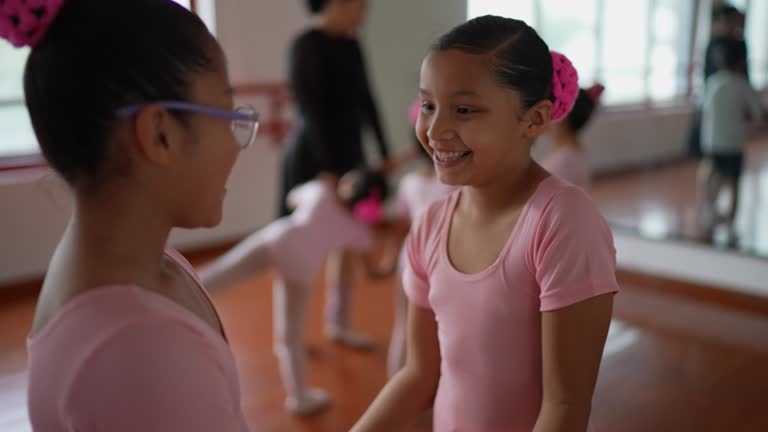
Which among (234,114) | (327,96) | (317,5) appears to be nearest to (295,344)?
(327,96)

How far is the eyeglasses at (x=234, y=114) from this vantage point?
1.86 feet

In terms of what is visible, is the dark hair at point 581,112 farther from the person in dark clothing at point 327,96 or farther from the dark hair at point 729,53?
the dark hair at point 729,53

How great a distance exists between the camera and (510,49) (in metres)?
0.75

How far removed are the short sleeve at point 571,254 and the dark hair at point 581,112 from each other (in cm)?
45

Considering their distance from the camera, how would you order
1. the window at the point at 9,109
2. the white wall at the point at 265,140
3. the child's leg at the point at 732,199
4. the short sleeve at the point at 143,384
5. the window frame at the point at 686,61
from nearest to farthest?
the short sleeve at the point at 143,384
the white wall at the point at 265,140
the window at the point at 9,109
the window frame at the point at 686,61
the child's leg at the point at 732,199

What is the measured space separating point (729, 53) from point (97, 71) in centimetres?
285

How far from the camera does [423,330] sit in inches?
35.4

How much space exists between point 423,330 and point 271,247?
1.28m

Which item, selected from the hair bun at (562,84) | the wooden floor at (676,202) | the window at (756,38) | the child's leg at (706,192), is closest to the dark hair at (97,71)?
the hair bun at (562,84)

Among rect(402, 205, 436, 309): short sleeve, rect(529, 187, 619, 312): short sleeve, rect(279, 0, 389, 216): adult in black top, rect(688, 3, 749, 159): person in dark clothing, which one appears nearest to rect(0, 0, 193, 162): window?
rect(279, 0, 389, 216): adult in black top

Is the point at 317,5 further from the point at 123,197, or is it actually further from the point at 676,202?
the point at 676,202

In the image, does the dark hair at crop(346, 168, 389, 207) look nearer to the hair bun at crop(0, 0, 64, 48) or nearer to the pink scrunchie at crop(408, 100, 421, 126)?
the pink scrunchie at crop(408, 100, 421, 126)

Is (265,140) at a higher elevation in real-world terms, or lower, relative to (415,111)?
lower

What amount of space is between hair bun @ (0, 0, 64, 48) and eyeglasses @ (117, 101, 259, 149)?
89 mm
